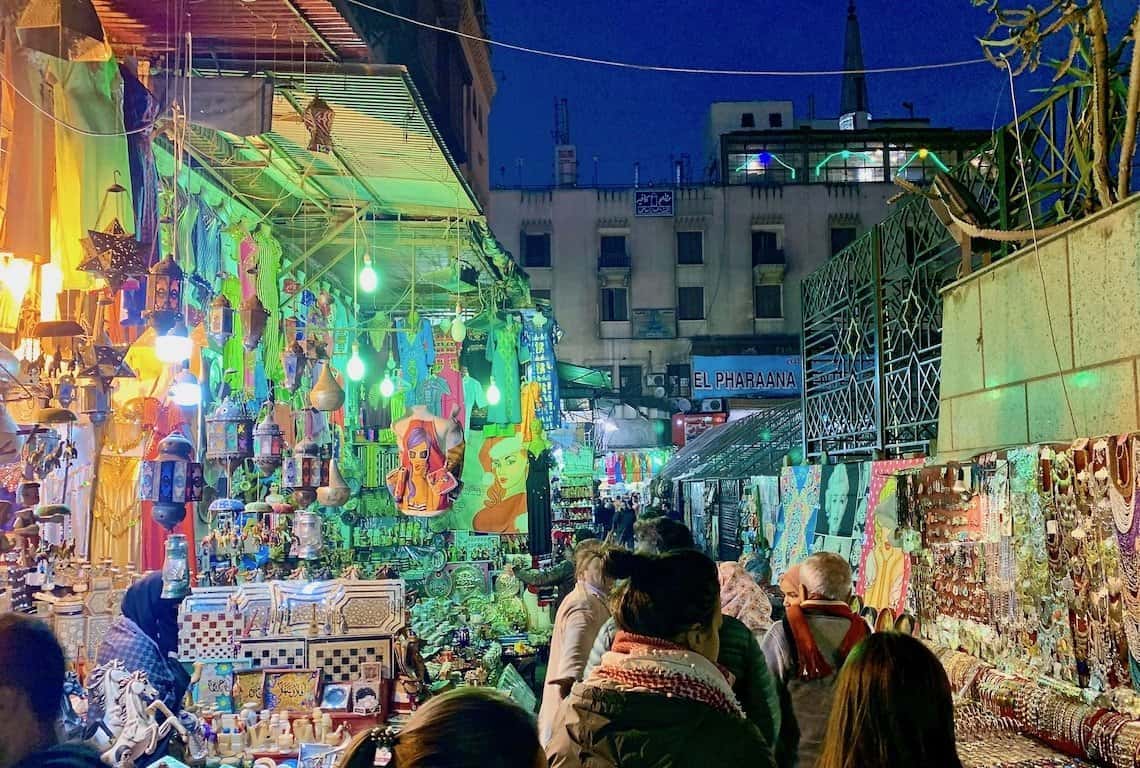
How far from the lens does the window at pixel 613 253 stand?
34219 millimetres

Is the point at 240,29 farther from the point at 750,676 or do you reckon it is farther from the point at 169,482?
the point at 750,676

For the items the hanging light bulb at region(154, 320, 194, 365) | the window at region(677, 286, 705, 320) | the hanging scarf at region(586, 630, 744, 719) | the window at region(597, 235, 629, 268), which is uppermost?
the window at region(597, 235, 629, 268)

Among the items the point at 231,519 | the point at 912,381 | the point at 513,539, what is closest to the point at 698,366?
the point at 513,539

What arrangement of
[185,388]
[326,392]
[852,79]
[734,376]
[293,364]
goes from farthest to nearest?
1. [852,79]
2. [734,376]
3. [293,364]
4. [326,392]
5. [185,388]

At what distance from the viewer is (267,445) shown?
7027 mm

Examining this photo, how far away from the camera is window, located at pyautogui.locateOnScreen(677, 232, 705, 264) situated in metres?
34.3

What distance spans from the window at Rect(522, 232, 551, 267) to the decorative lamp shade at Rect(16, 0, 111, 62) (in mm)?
29712

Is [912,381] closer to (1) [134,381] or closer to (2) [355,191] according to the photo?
(2) [355,191]

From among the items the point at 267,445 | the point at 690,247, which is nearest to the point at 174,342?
the point at 267,445

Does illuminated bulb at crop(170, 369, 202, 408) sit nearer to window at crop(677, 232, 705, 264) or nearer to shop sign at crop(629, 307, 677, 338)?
shop sign at crop(629, 307, 677, 338)

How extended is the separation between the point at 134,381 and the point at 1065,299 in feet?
21.0

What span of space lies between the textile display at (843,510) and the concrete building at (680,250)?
2369 centimetres

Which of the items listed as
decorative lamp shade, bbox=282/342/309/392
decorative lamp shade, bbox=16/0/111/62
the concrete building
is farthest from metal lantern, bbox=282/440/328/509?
the concrete building

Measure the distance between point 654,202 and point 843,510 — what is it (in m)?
26.2
